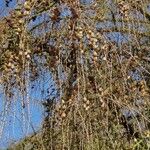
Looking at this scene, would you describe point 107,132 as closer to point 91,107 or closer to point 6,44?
point 91,107

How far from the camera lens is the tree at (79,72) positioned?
2664mm

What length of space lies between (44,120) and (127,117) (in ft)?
1.68

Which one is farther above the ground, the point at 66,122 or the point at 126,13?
the point at 126,13

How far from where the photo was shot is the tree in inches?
105

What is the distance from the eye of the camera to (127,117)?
10.2ft

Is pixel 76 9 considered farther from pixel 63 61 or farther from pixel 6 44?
pixel 6 44

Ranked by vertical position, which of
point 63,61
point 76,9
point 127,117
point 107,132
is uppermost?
point 76,9

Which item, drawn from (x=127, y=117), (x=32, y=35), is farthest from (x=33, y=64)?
(x=127, y=117)

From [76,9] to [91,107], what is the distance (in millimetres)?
506

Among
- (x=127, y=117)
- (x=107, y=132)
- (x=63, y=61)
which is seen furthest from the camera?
(x=127, y=117)

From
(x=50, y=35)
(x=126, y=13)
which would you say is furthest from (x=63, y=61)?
(x=126, y=13)

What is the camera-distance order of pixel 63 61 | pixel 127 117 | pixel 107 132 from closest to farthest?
pixel 107 132 < pixel 63 61 < pixel 127 117

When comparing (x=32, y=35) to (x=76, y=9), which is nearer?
(x=76, y=9)

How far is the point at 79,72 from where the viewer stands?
8.71ft
